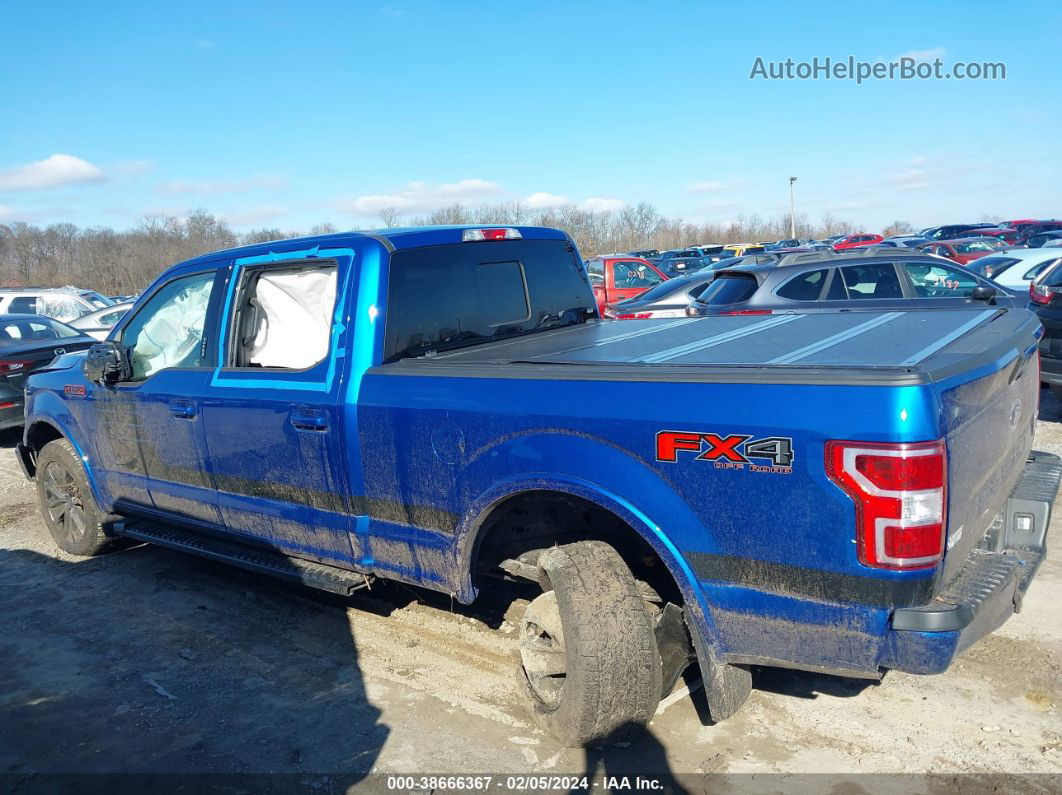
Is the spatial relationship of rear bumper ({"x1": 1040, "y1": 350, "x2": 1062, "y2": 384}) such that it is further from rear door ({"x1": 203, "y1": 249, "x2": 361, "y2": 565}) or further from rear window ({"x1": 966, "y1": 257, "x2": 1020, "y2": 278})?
rear door ({"x1": 203, "y1": 249, "x2": 361, "y2": 565})

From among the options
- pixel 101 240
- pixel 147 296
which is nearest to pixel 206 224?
pixel 101 240

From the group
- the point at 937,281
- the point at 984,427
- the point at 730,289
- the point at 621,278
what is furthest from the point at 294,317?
the point at 621,278

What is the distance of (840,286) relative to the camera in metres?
8.55

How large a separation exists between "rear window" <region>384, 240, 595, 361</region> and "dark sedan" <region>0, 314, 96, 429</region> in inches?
260

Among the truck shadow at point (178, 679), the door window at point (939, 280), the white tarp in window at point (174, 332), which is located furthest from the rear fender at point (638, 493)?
the door window at point (939, 280)

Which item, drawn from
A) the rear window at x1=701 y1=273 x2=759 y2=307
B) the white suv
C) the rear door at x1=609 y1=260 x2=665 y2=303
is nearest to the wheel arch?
the rear window at x1=701 y1=273 x2=759 y2=307

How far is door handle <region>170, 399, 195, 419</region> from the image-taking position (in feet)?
14.5

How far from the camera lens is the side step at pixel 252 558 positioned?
3.98 metres

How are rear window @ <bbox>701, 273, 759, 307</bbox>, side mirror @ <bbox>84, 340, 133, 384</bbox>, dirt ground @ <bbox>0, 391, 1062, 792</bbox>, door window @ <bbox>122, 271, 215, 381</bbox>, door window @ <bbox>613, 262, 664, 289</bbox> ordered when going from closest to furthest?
dirt ground @ <bbox>0, 391, 1062, 792</bbox> < door window @ <bbox>122, 271, 215, 381</bbox> < side mirror @ <bbox>84, 340, 133, 384</bbox> < rear window @ <bbox>701, 273, 759, 307</bbox> < door window @ <bbox>613, 262, 664, 289</bbox>

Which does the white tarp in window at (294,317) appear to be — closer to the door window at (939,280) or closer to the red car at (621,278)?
the door window at (939,280)

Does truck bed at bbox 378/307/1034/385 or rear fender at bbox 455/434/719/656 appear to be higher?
truck bed at bbox 378/307/1034/385

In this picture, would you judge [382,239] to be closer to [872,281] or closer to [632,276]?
[872,281]

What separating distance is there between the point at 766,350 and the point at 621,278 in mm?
15343

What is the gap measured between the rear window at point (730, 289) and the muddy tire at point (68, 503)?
20.6 feet
